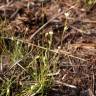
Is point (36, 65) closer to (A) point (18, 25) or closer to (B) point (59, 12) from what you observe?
(A) point (18, 25)

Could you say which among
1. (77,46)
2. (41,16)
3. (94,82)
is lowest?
(94,82)

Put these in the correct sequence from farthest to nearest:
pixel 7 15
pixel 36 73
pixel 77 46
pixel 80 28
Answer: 1. pixel 7 15
2. pixel 80 28
3. pixel 77 46
4. pixel 36 73

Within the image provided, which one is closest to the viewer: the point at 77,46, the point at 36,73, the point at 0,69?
the point at 36,73

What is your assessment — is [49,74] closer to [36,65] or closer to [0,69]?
[36,65]

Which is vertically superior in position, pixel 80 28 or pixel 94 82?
pixel 80 28

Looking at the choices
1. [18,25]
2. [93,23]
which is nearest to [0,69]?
[18,25]

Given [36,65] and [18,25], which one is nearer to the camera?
[36,65]
